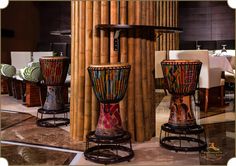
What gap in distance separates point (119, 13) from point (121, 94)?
85cm

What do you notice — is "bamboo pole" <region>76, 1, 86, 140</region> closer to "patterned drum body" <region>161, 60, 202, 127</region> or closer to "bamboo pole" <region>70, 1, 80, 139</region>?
"bamboo pole" <region>70, 1, 80, 139</region>

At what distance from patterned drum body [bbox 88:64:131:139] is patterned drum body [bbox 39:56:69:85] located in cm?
117

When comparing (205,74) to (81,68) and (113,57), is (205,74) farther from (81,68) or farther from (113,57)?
(81,68)

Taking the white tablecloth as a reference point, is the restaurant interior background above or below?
above

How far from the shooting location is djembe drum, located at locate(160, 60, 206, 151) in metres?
2.65

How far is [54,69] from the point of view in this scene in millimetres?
3518

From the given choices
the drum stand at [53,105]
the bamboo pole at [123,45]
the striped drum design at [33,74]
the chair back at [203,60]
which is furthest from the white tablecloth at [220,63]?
the striped drum design at [33,74]

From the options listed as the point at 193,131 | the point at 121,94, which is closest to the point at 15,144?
the point at 121,94

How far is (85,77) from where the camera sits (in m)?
2.94

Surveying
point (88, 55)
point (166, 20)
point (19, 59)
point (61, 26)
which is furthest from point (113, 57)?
point (61, 26)

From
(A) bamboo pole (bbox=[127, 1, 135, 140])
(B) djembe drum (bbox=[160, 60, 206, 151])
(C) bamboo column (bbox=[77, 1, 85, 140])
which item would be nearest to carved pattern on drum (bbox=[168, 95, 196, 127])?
(B) djembe drum (bbox=[160, 60, 206, 151])

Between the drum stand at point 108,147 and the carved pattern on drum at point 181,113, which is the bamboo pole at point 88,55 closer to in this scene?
the drum stand at point 108,147

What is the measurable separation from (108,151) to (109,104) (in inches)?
18.6

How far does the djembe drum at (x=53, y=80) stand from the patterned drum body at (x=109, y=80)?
1178 millimetres
